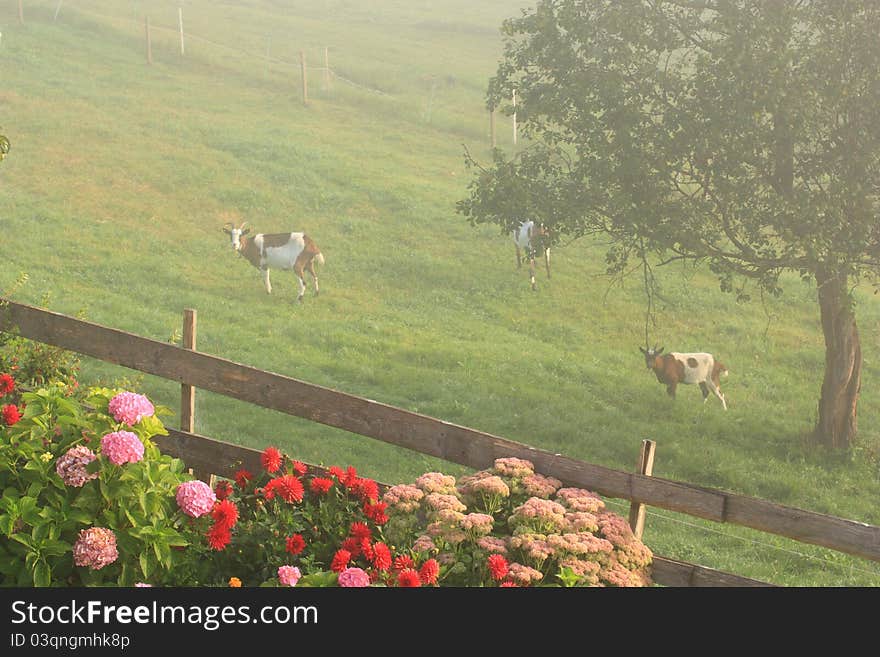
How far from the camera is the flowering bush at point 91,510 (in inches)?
231

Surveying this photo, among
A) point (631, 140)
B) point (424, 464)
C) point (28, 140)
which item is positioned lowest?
point (424, 464)

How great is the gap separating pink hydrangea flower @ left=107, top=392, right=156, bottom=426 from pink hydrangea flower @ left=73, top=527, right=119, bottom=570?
0.70 metres

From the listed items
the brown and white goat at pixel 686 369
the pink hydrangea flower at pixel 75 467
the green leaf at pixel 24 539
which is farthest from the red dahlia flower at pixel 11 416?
the brown and white goat at pixel 686 369

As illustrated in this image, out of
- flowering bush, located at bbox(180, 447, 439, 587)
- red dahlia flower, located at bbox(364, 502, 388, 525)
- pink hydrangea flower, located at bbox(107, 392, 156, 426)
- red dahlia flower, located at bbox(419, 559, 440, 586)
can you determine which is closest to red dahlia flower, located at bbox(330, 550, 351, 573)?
flowering bush, located at bbox(180, 447, 439, 587)

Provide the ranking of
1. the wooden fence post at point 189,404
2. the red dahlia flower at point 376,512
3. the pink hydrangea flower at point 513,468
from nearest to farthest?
1. the red dahlia flower at point 376,512
2. the pink hydrangea flower at point 513,468
3. the wooden fence post at point 189,404

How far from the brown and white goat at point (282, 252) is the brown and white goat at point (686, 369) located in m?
8.58

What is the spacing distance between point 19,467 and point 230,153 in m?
29.7

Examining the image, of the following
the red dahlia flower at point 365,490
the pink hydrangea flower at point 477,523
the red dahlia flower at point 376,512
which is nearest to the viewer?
the red dahlia flower at point 376,512

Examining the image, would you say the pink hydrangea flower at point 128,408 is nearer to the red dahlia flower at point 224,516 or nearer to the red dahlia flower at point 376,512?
the red dahlia flower at point 224,516

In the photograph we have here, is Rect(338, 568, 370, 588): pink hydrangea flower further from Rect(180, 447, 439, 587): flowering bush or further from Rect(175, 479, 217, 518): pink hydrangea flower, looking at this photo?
Rect(175, 479, 217, 518): pink hydrangea flower

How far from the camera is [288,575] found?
219 inches

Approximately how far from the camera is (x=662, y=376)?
22266mm

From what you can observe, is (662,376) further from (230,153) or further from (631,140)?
(230,153)
